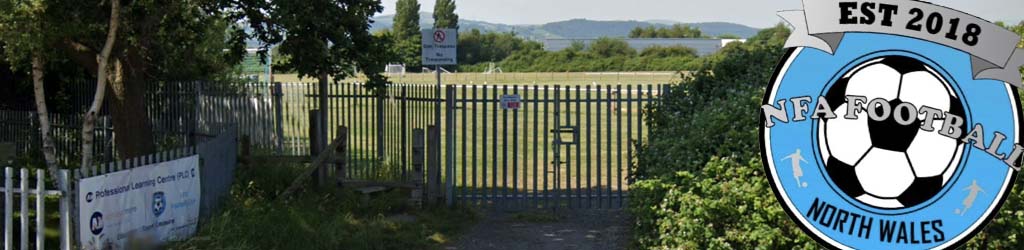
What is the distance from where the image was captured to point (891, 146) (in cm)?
480

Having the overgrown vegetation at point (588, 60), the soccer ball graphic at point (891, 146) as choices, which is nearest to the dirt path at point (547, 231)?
the soccer ball graphic at point (891, 146)

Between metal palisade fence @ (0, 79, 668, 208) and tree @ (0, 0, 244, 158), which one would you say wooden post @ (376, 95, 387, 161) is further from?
tree @ (0, 0, 244, 158)

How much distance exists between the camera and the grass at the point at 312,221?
981 cm

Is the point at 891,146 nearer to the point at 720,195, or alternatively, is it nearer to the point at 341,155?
the point at 720,195

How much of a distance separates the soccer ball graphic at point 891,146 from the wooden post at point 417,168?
7.96 metres

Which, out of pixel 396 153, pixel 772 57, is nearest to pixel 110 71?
pixel 396 153

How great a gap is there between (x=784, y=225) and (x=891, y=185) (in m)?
0.88

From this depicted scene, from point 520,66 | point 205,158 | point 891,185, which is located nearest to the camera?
point 891,185

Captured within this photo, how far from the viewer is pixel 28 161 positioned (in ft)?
54.0

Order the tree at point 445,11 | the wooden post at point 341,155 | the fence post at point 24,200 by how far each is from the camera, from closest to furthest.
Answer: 1. the fence post at point 24,200
2. the wooden post at point 341,155
3. the tree at point 445,11

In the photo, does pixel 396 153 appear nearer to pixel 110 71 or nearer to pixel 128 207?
pixel 110 71

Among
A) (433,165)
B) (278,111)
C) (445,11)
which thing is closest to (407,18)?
(445,11)

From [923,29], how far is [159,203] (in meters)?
6.55

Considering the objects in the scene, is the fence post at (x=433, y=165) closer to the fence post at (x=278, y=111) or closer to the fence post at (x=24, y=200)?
the fence post at (x=278, y=111)
